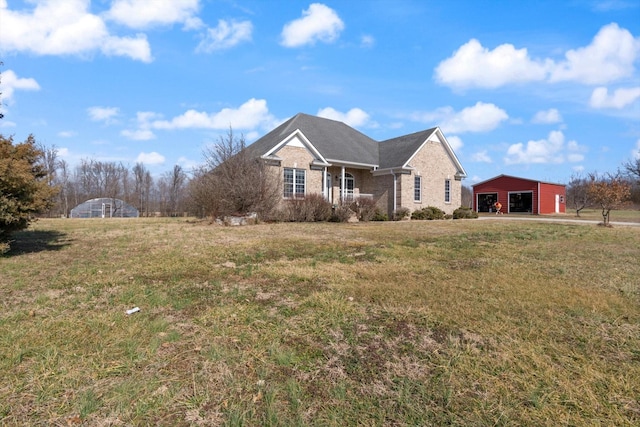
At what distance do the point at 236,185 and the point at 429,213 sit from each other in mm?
14061

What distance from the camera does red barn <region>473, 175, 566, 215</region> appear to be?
3391 centimetres

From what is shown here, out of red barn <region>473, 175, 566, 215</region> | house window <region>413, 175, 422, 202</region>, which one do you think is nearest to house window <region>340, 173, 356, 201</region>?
house window <region>413, 175, 422, 202</region>

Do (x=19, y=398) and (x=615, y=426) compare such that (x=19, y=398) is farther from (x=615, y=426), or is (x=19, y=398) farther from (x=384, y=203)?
(x=384, y=203)

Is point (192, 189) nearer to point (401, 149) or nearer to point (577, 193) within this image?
point (401, 149)

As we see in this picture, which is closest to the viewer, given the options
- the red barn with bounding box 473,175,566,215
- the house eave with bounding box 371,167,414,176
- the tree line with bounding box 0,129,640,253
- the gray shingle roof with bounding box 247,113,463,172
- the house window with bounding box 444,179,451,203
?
the tree line with bounding box 0,129,640,253

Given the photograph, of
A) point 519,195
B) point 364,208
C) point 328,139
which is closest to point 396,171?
point 328,139

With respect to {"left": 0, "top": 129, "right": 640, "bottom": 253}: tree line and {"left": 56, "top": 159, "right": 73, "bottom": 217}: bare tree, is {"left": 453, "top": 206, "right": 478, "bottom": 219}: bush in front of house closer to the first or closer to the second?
{"left": 0, "top": 129, "right": 640, "bottom": 253}: tree line

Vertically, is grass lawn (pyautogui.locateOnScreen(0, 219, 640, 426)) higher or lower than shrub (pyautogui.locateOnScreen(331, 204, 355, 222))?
lower

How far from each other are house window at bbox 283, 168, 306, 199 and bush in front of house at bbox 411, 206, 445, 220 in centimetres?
809

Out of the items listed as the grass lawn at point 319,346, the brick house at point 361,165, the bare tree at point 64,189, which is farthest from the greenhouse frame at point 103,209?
the grass lawn at point 319,346

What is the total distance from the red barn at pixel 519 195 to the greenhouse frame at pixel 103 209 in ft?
129

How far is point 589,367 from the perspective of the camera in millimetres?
2840

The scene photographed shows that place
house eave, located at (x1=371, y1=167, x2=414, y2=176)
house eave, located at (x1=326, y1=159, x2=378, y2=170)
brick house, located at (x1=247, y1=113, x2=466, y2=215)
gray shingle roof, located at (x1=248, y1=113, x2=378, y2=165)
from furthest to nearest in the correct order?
1. house eave, located at (x1=371, y1=167, x2=414, y2=176)
2. gray shingle roof, located at (x1=248, y1=113, x2=378, y2=165)
3. house eave, located at (x1=326, y1=159, x2=378, y2=170)
4. brick house, located at (x1=247, y1=113, x2=466, y2=215)

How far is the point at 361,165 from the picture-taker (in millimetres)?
24188
